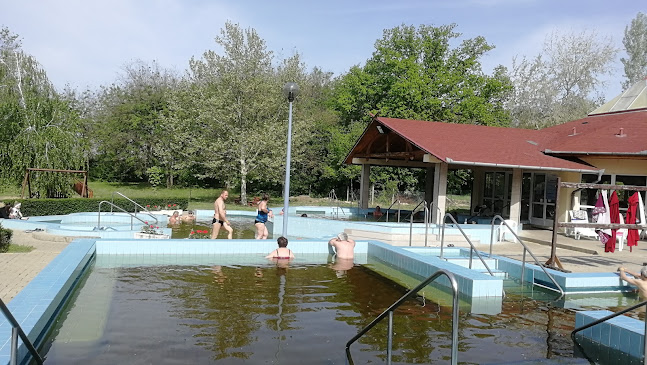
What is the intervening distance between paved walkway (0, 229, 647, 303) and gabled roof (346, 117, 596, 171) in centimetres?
267

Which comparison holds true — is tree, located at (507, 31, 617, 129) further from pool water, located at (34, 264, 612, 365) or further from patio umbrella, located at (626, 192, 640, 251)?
pool water, located at (34, 264, 612, 365)

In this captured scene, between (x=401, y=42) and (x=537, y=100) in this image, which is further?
(x=537, y=100)

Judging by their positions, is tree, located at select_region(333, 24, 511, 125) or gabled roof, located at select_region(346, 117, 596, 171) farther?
tree, located at select_region(333, 24, 511, 125)

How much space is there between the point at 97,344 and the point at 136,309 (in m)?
1.52

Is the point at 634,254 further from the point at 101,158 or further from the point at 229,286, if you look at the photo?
the point at 101,158

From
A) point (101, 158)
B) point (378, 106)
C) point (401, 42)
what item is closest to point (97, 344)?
point (378, 106)

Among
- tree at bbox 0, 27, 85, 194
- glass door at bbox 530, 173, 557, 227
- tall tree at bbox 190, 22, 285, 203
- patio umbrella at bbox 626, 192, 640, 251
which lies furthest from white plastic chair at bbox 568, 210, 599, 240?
tree at bbox 0, 27, 85, 194

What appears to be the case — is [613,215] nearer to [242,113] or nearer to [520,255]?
[520,255]

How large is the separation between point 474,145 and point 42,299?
15837 millimetres

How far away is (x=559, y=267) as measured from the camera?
10.9 m

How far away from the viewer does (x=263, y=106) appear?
29844 millimetres

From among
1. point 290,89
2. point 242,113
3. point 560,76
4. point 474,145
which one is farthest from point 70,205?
point 560,76

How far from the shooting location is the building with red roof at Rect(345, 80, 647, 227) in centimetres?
1745

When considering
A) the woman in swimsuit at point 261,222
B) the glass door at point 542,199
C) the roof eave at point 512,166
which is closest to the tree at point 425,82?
the glass door at point 542,199
